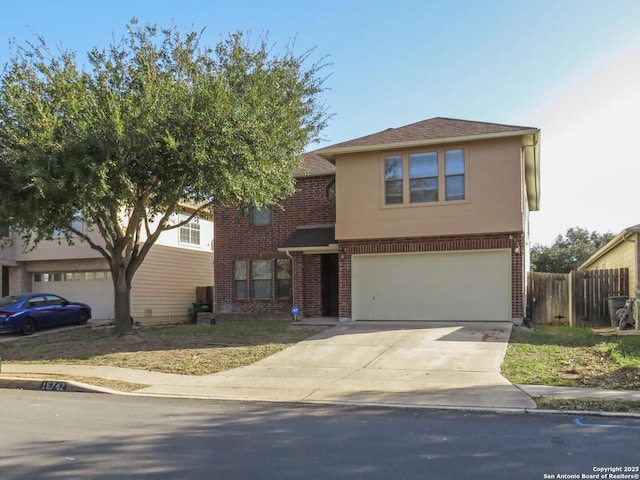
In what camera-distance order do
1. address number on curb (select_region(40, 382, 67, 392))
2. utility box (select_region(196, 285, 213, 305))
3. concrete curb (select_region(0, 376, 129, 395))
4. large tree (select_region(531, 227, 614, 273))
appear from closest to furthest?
concrete curb (select_region(0, 376, 129, 395)), address number on curb (select_region(40, 382, 67, 392)), utility box (select_region(196, 285, 213, 305)), large tree (select_region(531, 227, 614, 273))

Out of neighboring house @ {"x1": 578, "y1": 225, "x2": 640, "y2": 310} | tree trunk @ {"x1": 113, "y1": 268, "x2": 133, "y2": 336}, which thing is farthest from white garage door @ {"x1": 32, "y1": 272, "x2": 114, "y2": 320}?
neighboring house @ {"x1": 578, "y1": 225, "x2": 640, "y2": 310}

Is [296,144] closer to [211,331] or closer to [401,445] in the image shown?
[211,331]

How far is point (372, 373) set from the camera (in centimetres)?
1073

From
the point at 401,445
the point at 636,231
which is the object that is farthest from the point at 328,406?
Result: the point at 636,231

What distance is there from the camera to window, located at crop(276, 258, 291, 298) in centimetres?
1973

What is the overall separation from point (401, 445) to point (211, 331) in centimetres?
1117

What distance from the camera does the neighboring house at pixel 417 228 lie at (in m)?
16.1

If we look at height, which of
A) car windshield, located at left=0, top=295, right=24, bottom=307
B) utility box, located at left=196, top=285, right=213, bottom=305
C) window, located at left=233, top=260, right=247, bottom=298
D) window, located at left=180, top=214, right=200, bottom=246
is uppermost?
window, located at left=180, top=214, right=200, bottom=246

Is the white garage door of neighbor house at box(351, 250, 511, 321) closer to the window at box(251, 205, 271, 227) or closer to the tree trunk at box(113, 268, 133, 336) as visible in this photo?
the window at box(251, 205, 271, 227)

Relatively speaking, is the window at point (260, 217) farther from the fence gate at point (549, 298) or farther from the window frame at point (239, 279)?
the fence gate at point (549, 298)

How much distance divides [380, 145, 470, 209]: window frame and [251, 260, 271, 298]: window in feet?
17.0

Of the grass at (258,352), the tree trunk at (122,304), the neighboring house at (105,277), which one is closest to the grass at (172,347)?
the grass at (258,352)

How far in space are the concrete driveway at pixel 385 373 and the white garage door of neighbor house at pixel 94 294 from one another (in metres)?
12.0

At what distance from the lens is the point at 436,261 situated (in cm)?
1700
